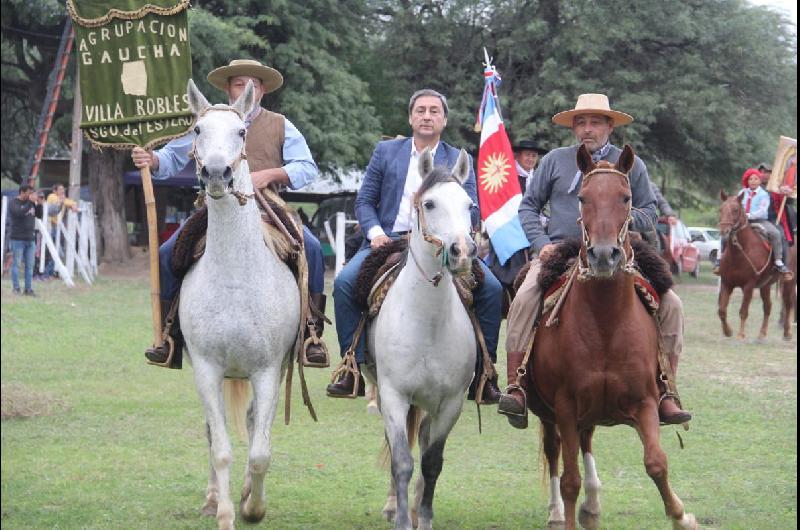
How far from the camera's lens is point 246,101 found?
25.1ft

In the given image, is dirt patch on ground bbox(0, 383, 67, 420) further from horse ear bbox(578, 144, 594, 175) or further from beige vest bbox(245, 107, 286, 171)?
horse ear bbox(578, 144, 594, 175)

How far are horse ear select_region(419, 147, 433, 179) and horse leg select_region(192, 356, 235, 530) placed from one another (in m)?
1.87

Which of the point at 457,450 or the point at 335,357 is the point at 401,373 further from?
the point at 335,357

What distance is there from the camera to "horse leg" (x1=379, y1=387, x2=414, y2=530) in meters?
7.20

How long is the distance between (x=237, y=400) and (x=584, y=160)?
3435mm

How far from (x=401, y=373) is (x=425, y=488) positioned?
34.2 inches

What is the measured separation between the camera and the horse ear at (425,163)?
7.21 m

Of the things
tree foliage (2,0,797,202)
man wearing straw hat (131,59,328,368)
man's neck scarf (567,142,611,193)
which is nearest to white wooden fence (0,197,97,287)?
tree foliage (2,0,797,202)

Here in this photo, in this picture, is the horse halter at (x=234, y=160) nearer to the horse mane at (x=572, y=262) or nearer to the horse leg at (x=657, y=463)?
the horse mane at (x=572, y=262)

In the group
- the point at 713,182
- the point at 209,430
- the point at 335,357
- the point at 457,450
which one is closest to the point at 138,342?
the point at 335,357

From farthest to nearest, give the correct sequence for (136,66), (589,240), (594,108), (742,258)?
(742,258)
(136,66)
(594,108)
(589,240)

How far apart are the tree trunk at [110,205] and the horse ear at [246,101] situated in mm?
26946

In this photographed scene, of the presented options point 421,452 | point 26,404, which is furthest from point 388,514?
point 26,404

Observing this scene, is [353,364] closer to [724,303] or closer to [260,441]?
[260,441]
